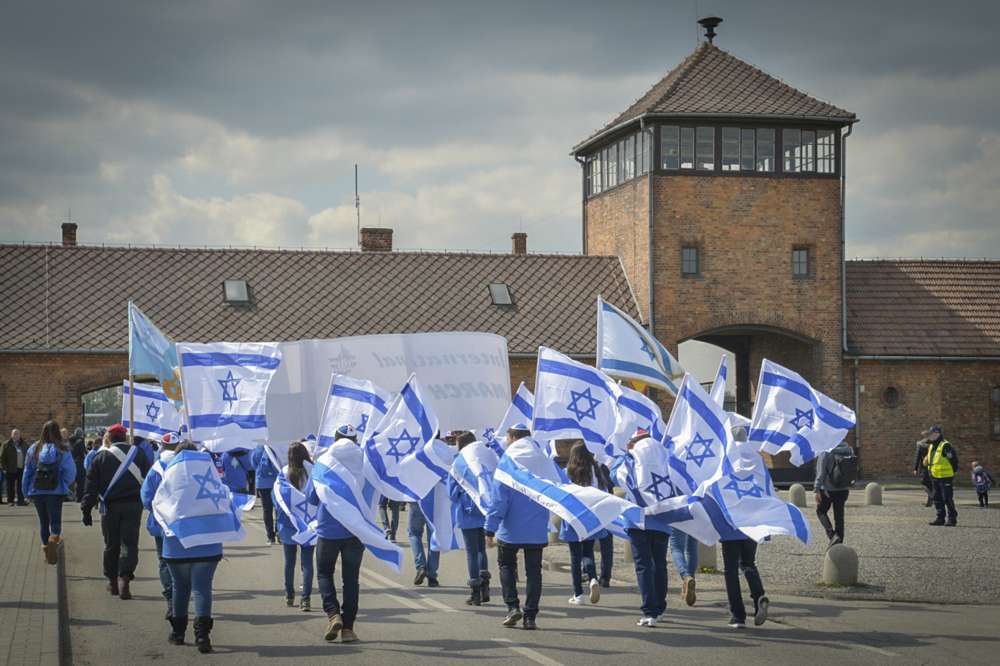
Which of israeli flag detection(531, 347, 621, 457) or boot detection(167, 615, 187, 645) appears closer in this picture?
boot detection(167, 615, 187, 645)

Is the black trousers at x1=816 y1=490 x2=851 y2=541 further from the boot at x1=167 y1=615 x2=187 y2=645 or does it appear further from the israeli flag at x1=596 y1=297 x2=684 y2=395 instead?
the boot at x1=167 y1=615 x2=187 y2=645

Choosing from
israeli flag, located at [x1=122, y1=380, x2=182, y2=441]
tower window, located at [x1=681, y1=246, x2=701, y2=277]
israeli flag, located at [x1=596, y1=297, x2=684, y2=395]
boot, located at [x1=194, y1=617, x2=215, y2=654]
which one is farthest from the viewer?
tower window, located at [x1=681, y1=246, x2=701, y2=277]

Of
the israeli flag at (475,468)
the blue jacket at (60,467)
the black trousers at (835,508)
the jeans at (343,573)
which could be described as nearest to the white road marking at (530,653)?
the jeans at (343,573)

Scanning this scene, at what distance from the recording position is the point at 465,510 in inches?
573

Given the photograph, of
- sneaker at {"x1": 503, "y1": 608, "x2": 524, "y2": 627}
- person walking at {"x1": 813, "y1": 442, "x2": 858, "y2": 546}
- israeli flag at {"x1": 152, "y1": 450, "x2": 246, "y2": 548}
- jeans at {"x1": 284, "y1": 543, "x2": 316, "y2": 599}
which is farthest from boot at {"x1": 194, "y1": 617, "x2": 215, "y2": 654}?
person walking at {"x1": 813, "y1": 442, "x2": 858, "y2": 546}

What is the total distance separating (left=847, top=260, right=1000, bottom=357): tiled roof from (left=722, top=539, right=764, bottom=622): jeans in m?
27.5

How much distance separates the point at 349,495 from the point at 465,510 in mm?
3075

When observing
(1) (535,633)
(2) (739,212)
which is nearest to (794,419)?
(1) (535,633)

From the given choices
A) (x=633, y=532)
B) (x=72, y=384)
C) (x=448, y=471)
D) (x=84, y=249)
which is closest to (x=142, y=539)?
(x=448, y=471)

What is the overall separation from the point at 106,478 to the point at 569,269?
90.2 feet

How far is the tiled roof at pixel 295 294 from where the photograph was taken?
1458 inches

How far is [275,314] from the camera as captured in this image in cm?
3841

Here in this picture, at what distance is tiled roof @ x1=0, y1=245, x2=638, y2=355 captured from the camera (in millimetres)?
37031

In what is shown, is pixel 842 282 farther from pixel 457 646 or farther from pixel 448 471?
pixel 457 646
